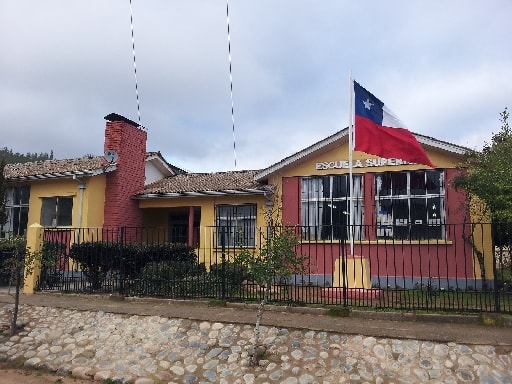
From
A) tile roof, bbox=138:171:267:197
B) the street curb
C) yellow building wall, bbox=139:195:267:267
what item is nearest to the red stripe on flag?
the street curb

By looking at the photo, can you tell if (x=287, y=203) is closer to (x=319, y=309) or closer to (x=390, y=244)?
(x=390, y=244)

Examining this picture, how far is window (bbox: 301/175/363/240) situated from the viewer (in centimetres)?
1419

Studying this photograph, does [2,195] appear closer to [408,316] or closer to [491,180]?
[408,316]

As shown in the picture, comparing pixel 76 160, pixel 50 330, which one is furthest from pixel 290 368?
pixel 76 160

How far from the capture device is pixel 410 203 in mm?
13562

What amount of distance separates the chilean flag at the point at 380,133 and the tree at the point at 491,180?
157 cm

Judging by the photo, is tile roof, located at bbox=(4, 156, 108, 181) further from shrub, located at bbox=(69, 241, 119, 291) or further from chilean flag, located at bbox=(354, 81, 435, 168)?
chilean flag, located at bbox=(354, 81, 435, 168)

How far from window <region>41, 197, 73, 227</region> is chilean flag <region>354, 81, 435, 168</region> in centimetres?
1130

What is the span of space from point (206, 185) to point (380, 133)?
27.1ft

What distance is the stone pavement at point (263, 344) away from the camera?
6.30 metres

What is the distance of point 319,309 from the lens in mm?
8594

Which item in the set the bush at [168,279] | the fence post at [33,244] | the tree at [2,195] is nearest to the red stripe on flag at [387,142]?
the bush at [168,279]

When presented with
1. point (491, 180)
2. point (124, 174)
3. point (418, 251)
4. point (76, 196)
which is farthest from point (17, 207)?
point (491, 180)

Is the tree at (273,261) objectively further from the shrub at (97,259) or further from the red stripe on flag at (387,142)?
the shrub at (97,259)
